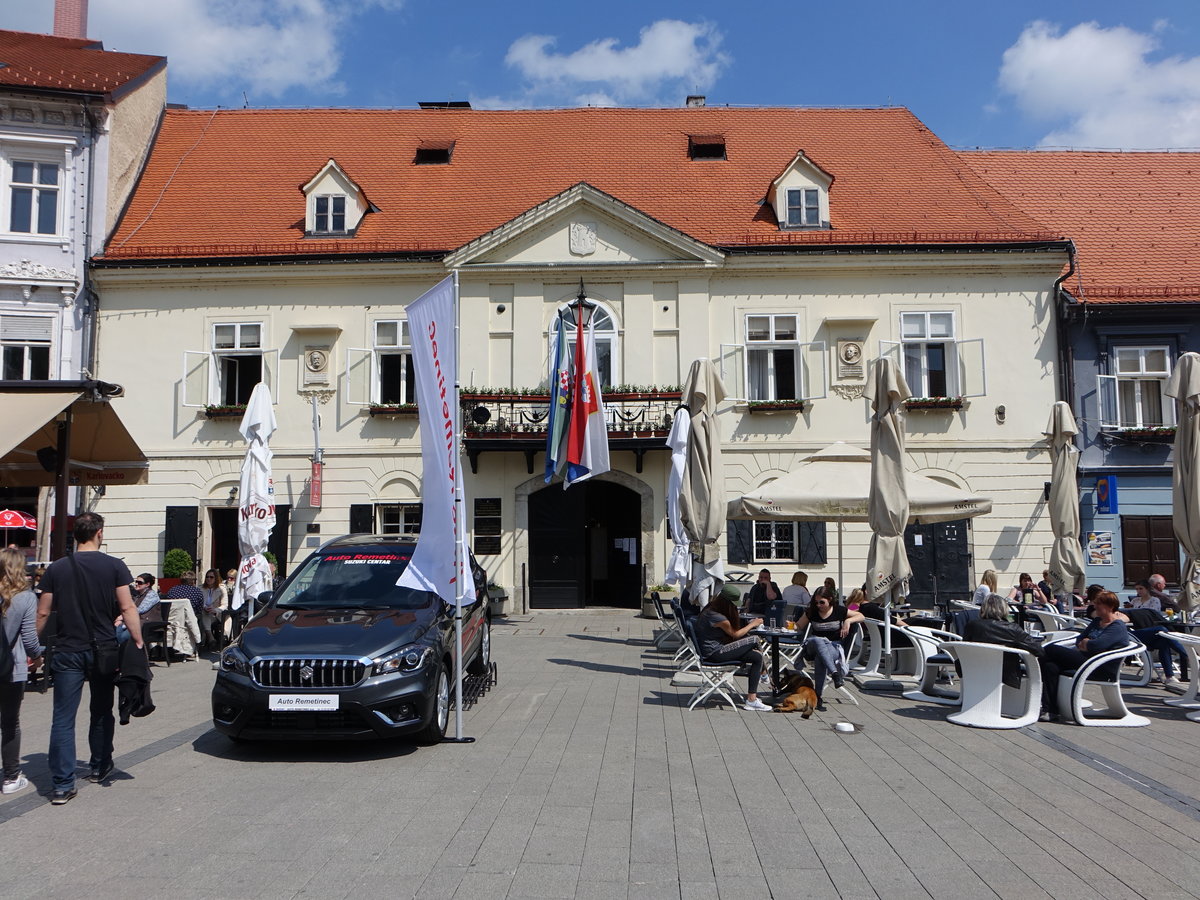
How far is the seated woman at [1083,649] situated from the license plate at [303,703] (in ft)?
22.1

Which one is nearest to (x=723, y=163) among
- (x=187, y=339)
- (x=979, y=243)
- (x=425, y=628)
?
(x=979, y=243)

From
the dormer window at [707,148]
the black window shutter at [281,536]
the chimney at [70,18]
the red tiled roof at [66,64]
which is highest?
the chimney at [70,18]

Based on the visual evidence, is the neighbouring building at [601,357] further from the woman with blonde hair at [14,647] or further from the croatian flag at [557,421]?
the woman with blonde hair at [14,647]

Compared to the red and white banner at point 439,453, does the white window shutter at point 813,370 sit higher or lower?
higher

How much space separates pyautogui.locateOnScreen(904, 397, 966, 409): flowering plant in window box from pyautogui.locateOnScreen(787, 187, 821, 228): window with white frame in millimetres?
4839

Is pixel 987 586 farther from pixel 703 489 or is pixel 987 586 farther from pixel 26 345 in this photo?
pixel 26 345

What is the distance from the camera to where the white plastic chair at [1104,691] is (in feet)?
30.9

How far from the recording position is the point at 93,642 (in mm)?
6730

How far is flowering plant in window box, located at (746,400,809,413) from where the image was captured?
857 inches

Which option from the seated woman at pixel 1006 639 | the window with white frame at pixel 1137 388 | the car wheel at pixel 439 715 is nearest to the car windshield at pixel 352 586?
the car wheel at pixel 439 715

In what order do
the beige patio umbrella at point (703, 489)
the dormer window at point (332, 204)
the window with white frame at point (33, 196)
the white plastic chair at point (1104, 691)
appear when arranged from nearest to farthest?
the white plastic chair at point (1104, 691)
the beige patio umbrella at point (703, 489)
the window with white frame at point (33, 196)
the dormer window at point (332, 204)

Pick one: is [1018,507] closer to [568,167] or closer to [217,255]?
[568,167]

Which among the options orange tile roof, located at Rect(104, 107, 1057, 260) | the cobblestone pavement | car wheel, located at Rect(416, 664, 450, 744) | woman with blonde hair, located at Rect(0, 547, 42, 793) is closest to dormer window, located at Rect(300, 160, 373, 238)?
orange tile roof, located at Rect(104, 107, 1057, 260)

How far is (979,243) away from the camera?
21.9 metres
